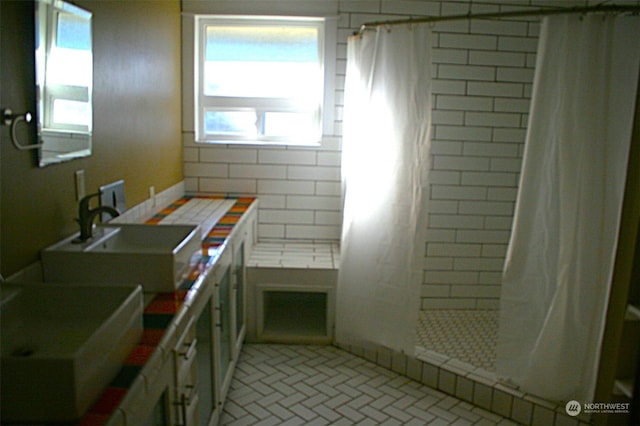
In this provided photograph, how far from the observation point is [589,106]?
231 centimetres

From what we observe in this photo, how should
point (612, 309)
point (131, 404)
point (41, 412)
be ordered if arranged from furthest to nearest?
point (612, 309) < point (131, 404) < point (41, 412)

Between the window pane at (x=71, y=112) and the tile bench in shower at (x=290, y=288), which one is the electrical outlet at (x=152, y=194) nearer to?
the tile bench in shower at (x=290, y=288)

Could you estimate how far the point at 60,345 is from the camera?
132cm

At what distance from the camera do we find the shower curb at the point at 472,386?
2.53 meters

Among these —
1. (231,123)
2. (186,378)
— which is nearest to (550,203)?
(186,378)

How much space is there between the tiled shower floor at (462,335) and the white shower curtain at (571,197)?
1.68ft

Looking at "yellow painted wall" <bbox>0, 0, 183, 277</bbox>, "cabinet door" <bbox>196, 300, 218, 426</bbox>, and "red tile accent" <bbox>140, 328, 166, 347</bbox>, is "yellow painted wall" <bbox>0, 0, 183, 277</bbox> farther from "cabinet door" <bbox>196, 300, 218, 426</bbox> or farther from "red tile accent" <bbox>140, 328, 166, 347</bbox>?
"cabinet door" <bbox>196, 300, 218, 426</bbox>

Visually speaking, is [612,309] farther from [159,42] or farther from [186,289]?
[159,42]

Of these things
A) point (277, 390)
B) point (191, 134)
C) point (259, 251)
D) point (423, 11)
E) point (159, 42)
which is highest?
point (423, 11)

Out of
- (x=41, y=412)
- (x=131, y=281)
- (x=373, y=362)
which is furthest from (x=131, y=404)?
(x=373, y=362)

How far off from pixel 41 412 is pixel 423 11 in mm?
3451

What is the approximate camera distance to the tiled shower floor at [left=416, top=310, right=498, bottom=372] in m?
3.09

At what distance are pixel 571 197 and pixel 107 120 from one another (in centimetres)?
216

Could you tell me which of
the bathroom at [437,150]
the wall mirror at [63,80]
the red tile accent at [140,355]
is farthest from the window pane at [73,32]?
the red tile accent at [140,355]
